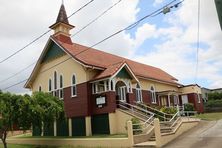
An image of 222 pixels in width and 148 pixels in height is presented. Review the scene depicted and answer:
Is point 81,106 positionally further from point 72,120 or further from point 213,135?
point 213,135

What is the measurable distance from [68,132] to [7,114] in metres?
7.79

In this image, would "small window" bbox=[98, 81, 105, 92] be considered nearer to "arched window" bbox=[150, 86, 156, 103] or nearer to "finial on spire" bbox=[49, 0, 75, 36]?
"finial on spire" bbox=[49, 0, 75, 36]

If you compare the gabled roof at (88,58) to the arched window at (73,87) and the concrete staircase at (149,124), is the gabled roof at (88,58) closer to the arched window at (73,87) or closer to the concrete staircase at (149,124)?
the arched window at (73,87)

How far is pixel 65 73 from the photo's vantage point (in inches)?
1177

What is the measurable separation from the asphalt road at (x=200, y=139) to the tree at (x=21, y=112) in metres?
10.4

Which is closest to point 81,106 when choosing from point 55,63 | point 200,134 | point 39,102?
point 39,102

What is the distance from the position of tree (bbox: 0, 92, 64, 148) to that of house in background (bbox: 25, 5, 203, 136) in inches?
158

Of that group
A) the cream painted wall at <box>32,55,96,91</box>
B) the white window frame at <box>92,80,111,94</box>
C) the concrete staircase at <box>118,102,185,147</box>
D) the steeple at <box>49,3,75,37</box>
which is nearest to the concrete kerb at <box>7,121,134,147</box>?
the concrete staircase at <box>118,102,185,147</box>

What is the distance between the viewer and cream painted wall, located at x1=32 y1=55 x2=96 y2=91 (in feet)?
89.8

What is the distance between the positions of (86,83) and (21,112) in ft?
22.0

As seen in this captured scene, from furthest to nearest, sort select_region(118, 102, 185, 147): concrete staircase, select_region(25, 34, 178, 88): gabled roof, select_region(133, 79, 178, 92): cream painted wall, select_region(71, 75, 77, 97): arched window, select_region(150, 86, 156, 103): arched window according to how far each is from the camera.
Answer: select_region(150, 86, 156, 103): arched window → select_region(133, 79, 178, 92): cream painted wall → select_region(71, 75, 77, 97): arched window → select_region(25, 34, 178, 88): gabled roof → select_region(118, 102, 185, 147): concrete staircase

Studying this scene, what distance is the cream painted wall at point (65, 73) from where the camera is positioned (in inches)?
1078

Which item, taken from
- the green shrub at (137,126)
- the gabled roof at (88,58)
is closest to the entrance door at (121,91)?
the gabled roof at (88,58)

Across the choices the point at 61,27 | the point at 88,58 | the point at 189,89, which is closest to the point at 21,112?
the point at 88,58
